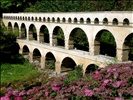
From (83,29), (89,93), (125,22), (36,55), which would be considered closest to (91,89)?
(89,93)

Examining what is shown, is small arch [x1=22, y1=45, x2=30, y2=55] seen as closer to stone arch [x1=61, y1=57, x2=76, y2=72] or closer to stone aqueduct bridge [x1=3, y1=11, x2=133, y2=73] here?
stone aqueduct bridge [x1=3, y1=11, x2=133, y2=73]

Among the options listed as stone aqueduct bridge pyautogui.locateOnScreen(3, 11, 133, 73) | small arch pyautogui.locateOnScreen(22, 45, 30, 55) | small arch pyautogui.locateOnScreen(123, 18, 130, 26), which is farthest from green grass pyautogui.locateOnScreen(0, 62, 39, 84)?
small arch pyautogui.locateOnScreen(123, 18, 130, 26)

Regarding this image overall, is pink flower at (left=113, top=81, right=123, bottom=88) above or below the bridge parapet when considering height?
below

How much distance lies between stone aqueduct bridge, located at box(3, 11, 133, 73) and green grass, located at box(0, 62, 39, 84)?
7.35ft

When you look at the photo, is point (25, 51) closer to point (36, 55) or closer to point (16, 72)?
point (36, 55)

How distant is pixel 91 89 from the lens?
7.23m

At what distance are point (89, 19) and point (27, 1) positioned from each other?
3642 centimetres

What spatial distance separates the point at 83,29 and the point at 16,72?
1235 cm

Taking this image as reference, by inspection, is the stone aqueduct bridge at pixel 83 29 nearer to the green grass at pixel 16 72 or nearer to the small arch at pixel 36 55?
the small arch at pixel 36 55

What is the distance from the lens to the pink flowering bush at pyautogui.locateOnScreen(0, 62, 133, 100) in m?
6.67

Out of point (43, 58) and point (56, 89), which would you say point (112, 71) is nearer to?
point (56, 89)

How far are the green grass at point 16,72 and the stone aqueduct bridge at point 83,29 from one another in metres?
2.24

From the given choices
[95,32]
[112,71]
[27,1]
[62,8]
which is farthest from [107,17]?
[27,1]

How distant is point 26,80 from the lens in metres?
34.6
